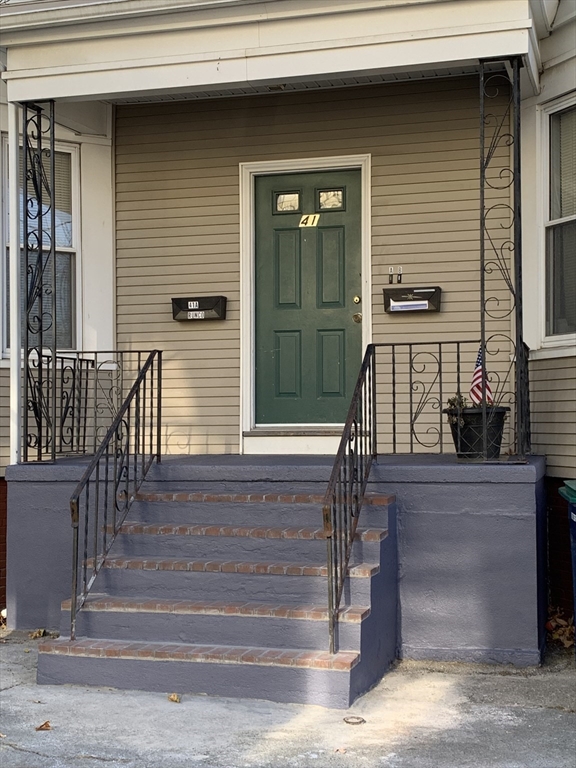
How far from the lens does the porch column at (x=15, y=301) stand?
22.5 feet

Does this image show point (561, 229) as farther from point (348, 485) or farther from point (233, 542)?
point (233, 542)

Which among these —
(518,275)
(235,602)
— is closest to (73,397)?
(235,602)

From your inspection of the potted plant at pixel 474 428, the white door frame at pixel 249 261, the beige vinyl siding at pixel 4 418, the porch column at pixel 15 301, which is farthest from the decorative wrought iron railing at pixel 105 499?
the potted plant at pixel 474 428

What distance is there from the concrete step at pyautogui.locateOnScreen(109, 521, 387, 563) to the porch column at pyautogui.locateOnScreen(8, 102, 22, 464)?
132 centimetres

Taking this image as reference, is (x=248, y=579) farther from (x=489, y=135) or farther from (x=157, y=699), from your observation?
(x=489, y=135)

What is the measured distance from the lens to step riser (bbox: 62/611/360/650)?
16.9ft

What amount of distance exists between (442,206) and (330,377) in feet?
5.20

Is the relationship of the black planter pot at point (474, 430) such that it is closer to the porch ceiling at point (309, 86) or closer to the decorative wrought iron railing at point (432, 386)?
the decorative wrought iron railing at point (432, 386)

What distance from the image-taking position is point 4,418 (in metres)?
7.52

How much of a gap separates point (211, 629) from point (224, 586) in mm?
315

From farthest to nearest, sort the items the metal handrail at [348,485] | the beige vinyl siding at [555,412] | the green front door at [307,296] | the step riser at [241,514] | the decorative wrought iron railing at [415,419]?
the green front door at [307,296] → the beige vinyl siding at [555,412] → the step riser at [241,514] → the decorative wrought iron railing at [415,419] → the metal handrail at [348,485]

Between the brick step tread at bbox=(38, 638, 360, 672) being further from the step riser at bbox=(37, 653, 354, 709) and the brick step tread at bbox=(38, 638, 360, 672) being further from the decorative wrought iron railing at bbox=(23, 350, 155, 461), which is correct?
the decorative wrought iron railing at bbox=(23, 350, 155, 461)

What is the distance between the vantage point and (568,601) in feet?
21.9

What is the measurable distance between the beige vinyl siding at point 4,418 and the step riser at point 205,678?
244 cm
